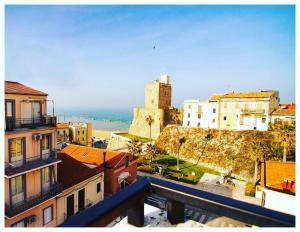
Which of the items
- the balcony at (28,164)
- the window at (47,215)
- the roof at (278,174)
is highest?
the balcony at (28,164)

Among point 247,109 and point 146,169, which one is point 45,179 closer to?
point 146,169

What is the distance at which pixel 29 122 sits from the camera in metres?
10.9

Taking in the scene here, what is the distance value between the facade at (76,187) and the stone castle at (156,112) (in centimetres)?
2865

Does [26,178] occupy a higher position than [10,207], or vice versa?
[26,178]

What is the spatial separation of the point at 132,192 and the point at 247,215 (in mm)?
2551

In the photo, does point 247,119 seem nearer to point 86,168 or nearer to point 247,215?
point 86,168

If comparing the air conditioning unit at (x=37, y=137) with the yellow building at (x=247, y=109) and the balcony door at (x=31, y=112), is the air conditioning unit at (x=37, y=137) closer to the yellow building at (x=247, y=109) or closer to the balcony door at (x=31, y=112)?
the balcony door at (x=31, y=112)

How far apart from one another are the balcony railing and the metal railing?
5.35 ft

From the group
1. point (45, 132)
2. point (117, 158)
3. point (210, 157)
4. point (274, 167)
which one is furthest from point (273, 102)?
point (45, 132)

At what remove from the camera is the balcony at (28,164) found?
9.80 meters

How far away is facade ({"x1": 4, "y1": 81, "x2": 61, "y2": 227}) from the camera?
9.84 m

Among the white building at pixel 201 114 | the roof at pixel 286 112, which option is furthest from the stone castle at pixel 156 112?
the roof at pixel 286 112

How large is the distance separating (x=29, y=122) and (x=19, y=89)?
168 centimetres

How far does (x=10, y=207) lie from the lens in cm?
973
